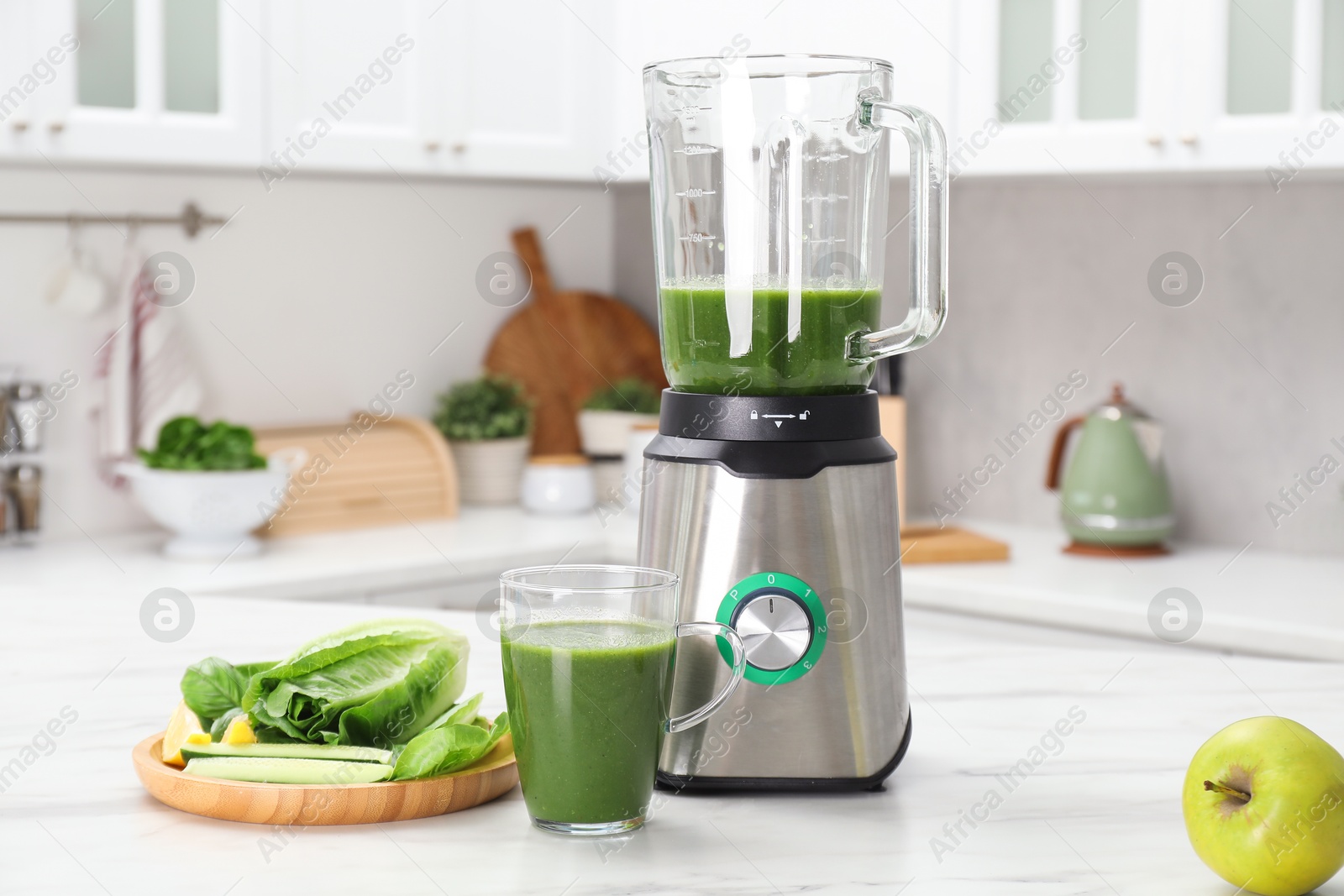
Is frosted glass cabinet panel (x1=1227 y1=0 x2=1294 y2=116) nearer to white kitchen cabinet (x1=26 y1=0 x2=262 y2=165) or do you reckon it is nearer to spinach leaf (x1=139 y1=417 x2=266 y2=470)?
white kitchen cabinet (x1=26 y1=0 x2=262 y2=165)

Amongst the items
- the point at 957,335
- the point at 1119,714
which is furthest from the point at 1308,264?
the point at 1119,714

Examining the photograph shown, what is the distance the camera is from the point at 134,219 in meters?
2.40

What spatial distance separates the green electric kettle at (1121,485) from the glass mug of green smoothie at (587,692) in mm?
1641

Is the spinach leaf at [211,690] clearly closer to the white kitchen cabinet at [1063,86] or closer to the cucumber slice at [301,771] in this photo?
the cucumber slice at [301,771]

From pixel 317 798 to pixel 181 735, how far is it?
117mm

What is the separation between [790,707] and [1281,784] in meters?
0.27

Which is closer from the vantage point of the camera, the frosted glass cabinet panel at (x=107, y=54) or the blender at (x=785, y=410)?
the blender at (x=785, y=410)

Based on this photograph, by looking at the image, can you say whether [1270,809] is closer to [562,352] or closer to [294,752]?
[294,752]

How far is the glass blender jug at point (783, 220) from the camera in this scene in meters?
0.91

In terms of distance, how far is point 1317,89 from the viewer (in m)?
1.89

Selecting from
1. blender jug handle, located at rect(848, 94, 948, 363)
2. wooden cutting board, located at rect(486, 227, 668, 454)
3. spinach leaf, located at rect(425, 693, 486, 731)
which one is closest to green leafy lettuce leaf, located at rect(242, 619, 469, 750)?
spinach leaf, located at rect(425, 693, 486, 731)

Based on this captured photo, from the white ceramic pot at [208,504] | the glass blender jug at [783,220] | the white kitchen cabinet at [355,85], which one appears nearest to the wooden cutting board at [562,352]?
the white kitchen cabinet at [355,85]

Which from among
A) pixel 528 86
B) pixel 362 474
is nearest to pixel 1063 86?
pixel 528 86

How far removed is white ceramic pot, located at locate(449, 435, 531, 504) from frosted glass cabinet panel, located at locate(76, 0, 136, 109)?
36.6 inches
